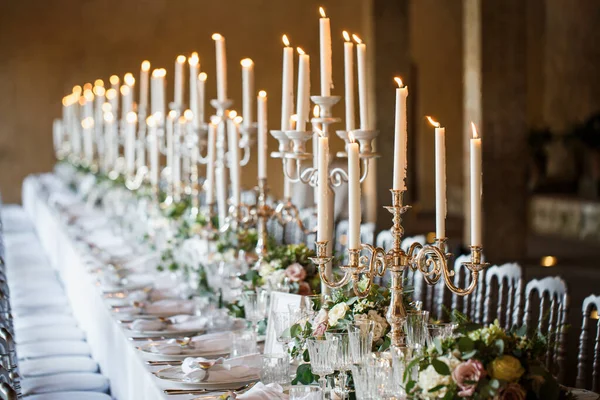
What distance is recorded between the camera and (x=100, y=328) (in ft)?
14.1

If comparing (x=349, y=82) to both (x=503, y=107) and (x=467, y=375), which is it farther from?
(x=503, y=107)

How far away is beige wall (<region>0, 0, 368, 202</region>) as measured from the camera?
555 inches

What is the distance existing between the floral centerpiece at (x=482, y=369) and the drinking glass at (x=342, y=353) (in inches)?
10.9

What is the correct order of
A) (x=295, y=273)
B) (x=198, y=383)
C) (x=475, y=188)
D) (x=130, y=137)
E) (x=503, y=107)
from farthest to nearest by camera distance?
(x=503, y=107) < (x=130, y=137) < (x=295, y=273) < (x=198, y=383) < (x=475, y=188)

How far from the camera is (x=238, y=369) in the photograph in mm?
2840

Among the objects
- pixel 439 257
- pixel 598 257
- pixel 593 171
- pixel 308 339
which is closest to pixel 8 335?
pixel 308 339

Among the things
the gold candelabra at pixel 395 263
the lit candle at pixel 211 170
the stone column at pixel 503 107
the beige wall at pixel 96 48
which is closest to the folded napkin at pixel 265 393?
the gold candelabra at pixel 395 263

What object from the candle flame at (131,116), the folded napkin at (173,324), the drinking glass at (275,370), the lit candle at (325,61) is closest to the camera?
the drinking glass at (275,370)

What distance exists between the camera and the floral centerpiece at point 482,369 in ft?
6.62

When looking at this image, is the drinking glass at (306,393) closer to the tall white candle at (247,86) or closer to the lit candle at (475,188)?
the lit candle at (475,188)

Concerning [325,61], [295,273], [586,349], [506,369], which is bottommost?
[586,349]

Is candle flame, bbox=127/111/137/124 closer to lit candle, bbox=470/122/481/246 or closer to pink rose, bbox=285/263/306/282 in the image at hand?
pink rose, bbox=285/263/306/282

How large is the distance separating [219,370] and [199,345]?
0.46 m

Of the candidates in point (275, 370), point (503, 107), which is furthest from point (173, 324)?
point (503, 107)
